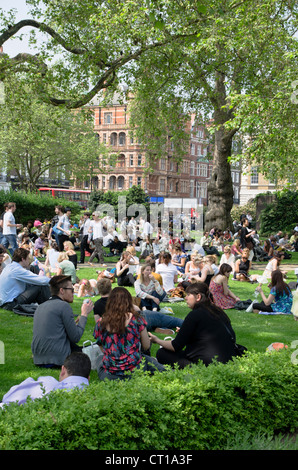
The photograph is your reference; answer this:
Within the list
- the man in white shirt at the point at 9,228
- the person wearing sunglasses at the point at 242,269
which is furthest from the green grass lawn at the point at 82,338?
the man in white shirt at the point at 9,228

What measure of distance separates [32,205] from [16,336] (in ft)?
76.7

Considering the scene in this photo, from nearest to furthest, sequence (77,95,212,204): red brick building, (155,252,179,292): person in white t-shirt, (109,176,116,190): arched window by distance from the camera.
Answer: (155,252,179,292): person in white t-shirt < (77,95,212,204): red brick building < (109,176,116,190): arched window

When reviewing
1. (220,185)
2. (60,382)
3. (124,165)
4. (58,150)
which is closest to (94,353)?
(60,382)

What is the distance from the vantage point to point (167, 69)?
71.5 ft

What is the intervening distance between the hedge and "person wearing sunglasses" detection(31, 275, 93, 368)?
6.15 ft

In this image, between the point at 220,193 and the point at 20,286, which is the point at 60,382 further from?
the point at 220,193

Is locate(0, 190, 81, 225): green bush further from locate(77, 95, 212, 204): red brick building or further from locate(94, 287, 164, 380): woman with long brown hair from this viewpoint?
locate(77, 95, 212, 204): red brick building

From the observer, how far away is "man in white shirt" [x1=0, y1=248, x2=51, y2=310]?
9719 millimetres

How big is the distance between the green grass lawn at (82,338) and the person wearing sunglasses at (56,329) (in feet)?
0.59

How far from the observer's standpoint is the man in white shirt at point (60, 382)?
4.68 metres

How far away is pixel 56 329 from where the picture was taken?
655 cm

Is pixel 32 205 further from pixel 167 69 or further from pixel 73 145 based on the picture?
pixel 73 145

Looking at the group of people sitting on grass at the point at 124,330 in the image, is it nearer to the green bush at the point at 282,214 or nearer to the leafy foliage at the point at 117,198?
the green bush at the point at 282,214

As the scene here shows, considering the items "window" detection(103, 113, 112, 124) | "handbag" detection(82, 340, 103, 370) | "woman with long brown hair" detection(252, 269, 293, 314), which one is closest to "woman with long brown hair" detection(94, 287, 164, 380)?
"handbag" detection(82, 340, 103, 370)
